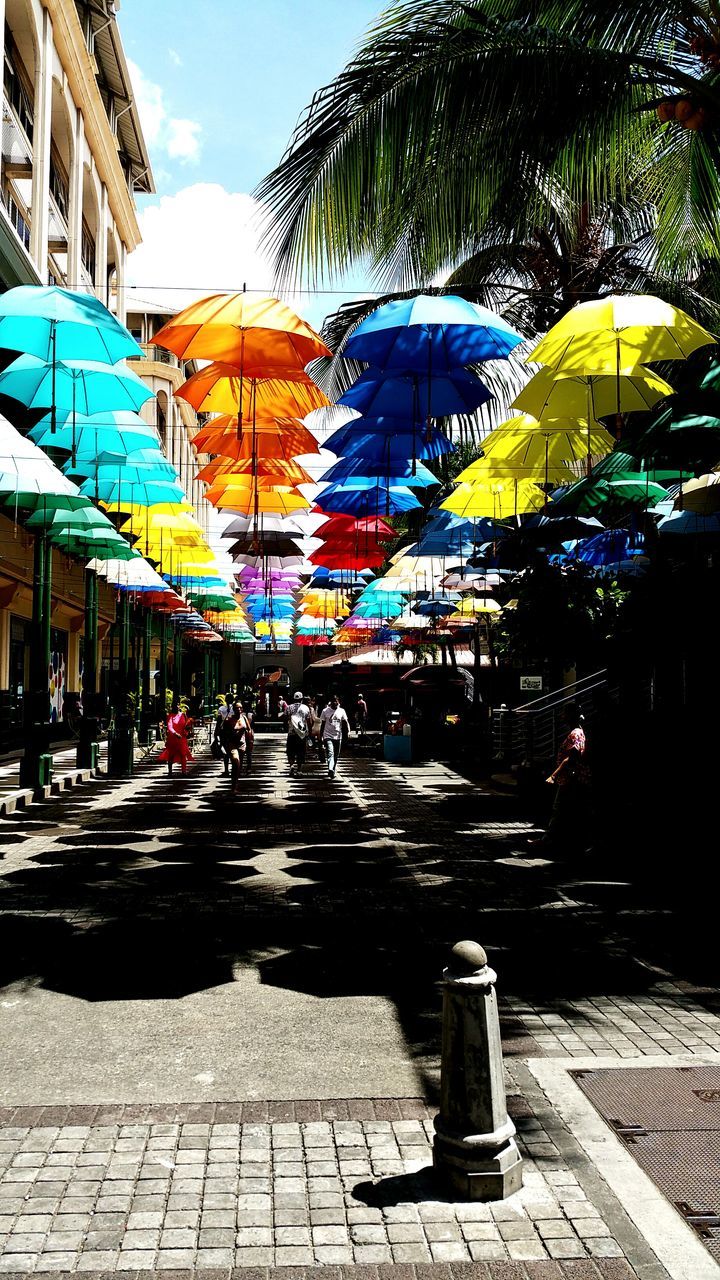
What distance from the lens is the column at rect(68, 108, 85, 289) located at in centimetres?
2683

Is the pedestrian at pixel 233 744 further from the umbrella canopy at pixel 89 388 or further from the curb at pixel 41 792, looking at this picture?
the umbrella canopy at pixel 89 388

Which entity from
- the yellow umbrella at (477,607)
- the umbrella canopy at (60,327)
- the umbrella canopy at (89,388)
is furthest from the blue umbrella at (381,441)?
the yellow umbrella at (477,607)

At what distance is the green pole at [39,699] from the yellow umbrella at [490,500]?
7097 millimetres

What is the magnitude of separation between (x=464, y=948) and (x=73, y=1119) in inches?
77.3

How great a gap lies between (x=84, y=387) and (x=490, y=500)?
20.3 feet

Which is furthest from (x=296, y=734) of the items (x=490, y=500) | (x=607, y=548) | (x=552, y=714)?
(x=490, y=500)

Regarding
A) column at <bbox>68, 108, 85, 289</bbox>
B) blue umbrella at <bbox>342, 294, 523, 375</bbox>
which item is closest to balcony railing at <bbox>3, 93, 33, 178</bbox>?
column at <bbox>68, 108, 85, 289</bbox>

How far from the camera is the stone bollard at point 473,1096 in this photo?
3.90m

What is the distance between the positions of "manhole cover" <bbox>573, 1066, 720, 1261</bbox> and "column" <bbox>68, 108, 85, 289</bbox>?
1019 inches

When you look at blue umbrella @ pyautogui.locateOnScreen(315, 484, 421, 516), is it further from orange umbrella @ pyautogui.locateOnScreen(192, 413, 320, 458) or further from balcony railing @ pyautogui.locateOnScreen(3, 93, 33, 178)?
balcony railing @ pyautogui.locateOnScreen(3, 93, 33, 178)

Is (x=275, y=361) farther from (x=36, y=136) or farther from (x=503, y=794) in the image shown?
(x=36, y=136)

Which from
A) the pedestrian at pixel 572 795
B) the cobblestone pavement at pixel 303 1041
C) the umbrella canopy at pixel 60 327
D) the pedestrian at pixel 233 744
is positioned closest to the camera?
the cobblestone pavement at pixel 303 1041

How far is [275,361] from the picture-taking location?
35.2 feet

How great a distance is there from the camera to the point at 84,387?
42.0 ft
